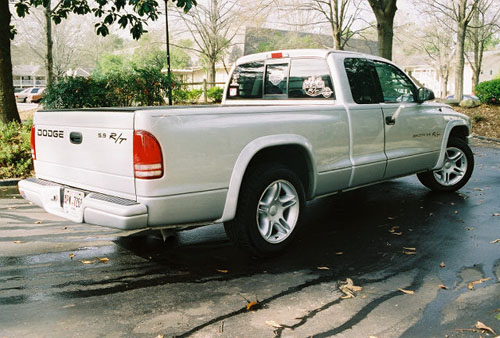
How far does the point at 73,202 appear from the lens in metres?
3.87

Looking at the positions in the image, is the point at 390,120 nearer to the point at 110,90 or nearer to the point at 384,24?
the point at 110,90

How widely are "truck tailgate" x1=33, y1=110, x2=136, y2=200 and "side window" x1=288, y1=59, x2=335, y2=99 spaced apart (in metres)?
2.30

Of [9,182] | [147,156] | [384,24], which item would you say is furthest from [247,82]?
[384,24]

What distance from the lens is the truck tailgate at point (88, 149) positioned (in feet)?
11.6

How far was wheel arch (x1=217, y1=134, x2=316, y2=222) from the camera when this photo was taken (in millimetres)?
3920

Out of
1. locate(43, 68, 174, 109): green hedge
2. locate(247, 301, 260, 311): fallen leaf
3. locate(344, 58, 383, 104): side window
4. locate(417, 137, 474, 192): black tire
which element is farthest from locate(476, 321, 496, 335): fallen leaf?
locate(43, 68, 174, 109): green hedge

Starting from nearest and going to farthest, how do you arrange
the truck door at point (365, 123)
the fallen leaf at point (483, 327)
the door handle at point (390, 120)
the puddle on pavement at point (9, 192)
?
the fallen leaf at point (483, 327)
the truck door at point (365, 123)
the door handle at point (390, 120)
the puddle on pavement at point (9, 192)

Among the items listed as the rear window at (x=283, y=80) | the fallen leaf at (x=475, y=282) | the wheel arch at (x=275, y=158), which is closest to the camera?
the fallen leaf at (x=475, y=282)

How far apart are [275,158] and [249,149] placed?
2.06ft

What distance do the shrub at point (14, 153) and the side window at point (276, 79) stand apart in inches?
202

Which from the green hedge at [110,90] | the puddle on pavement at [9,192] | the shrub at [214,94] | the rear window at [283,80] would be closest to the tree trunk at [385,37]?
the green hedge at [110,90]

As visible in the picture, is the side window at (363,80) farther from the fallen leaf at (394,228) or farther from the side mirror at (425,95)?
the fallen leaf at (394,228)

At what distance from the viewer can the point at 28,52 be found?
1891 inches

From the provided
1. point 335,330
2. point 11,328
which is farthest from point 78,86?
point 335,330
